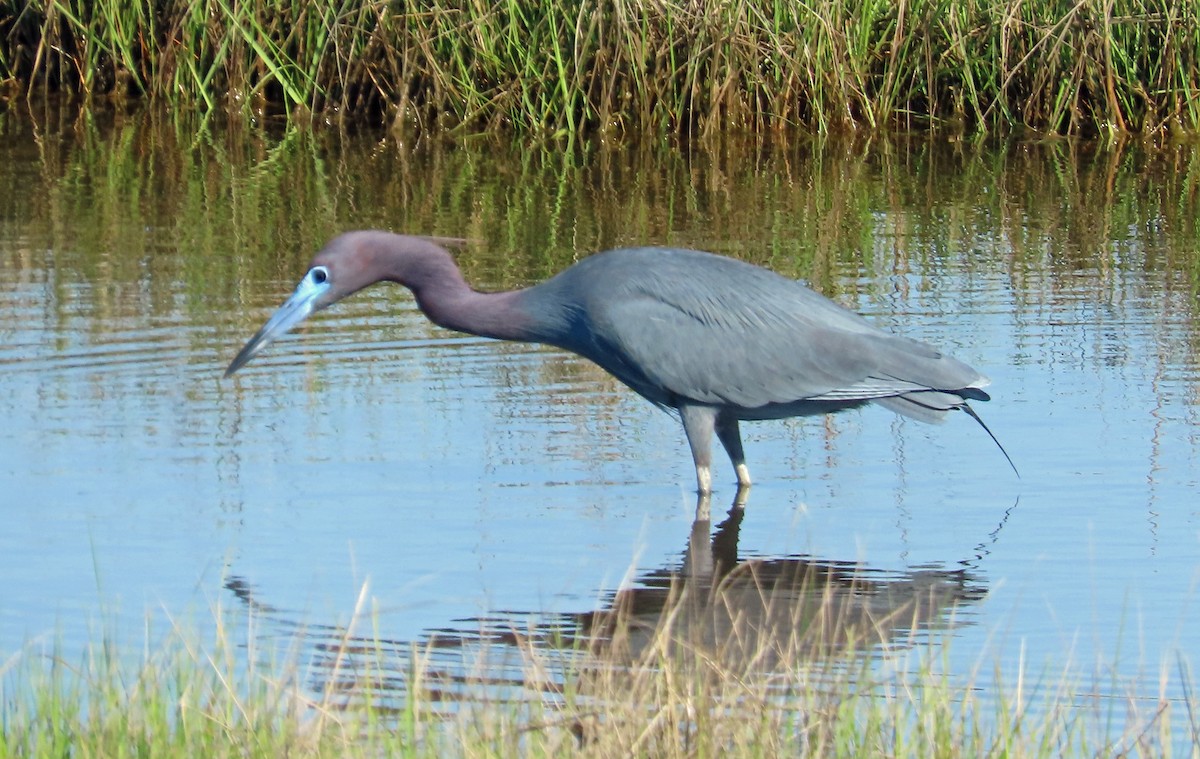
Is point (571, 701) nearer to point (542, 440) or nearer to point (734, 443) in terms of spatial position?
point (734, 443)

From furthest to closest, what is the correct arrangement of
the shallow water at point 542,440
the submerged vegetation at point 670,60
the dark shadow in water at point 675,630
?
the submerged vegetation at point 670,60 → the shallow water at point 542,440 → the dark shadow in water at point 675,630

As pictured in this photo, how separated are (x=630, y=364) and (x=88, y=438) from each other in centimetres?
194

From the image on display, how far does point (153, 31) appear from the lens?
15047mm

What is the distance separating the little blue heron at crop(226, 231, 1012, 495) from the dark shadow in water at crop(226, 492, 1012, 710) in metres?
0.52

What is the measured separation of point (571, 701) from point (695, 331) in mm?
2645

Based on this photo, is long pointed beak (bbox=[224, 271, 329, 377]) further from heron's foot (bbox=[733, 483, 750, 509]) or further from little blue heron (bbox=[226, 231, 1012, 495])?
heron's foot (bbox=[733, 483, 750, 509])

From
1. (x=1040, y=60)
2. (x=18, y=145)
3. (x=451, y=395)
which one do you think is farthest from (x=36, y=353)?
(x=1040, y=60)

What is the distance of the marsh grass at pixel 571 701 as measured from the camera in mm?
3832

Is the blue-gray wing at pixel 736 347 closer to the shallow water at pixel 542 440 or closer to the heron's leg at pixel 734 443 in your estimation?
the heron's leg at pixel 734 443

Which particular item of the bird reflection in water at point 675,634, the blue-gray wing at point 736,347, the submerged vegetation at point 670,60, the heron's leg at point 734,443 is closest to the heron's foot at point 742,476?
the heron's leg at point 734,443

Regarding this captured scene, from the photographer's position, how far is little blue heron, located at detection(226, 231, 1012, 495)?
21.3 feet

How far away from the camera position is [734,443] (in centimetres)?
673

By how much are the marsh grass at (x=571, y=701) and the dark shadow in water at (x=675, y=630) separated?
12 mm

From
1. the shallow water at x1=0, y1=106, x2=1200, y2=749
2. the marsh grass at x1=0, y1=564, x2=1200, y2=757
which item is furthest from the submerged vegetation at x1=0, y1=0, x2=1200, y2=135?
the marsh grass at x1=0, y1=564, x2=1200, y2=757
